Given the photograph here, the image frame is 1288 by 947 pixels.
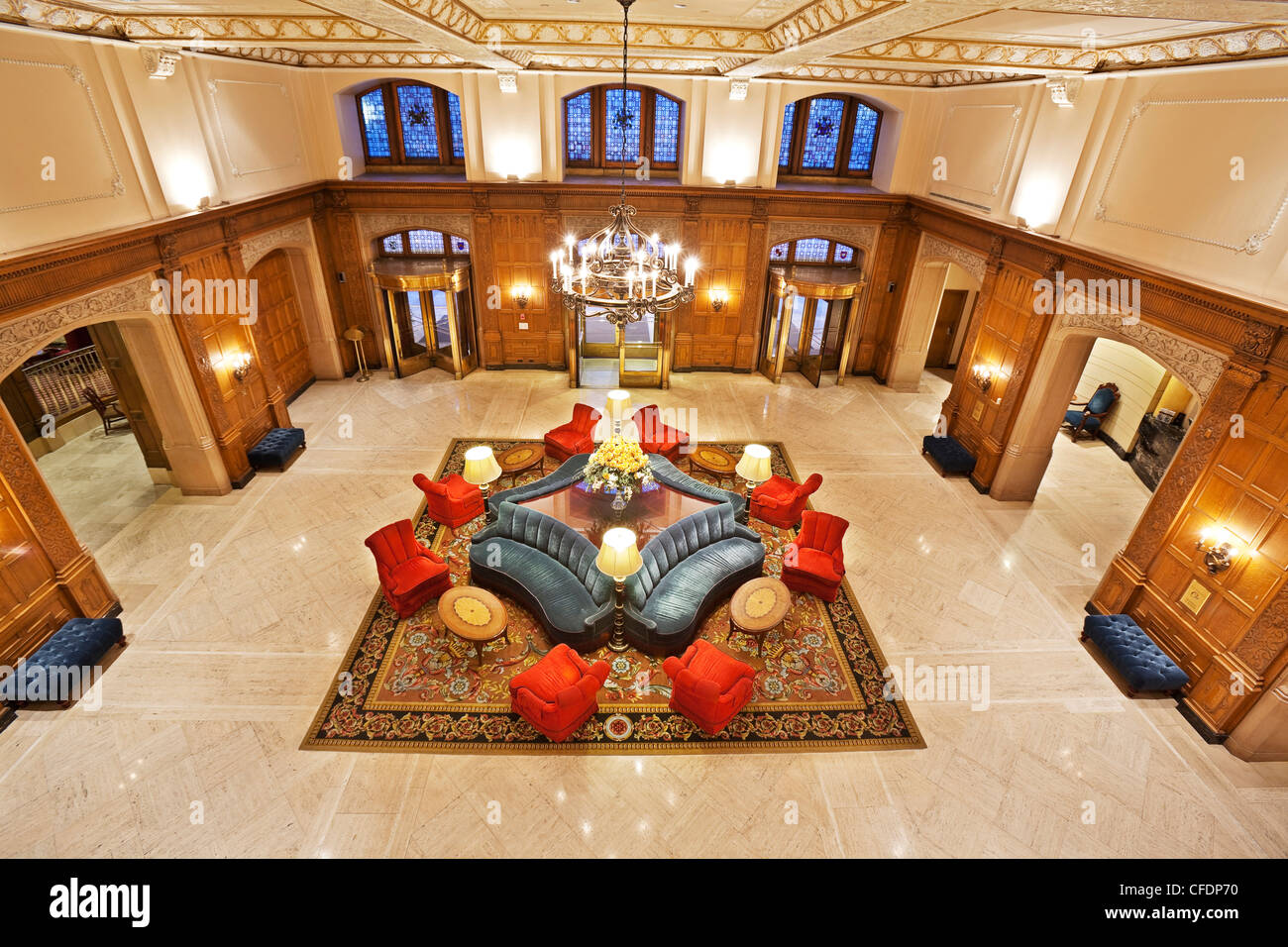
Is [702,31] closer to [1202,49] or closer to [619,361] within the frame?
[1202,49]

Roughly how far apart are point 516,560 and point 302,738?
8.97ft

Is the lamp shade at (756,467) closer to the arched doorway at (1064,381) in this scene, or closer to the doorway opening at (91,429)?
the arched doorway at (1064,381)

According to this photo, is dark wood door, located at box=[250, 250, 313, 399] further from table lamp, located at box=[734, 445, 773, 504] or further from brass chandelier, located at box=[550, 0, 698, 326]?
table lamp, located at box=[734, 445, 773, 504]

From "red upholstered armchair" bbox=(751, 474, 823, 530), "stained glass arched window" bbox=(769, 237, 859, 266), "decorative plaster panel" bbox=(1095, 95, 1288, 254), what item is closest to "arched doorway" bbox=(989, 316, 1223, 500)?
"decorative plaster panel" bbox=(1095, 95, 1288, 254)

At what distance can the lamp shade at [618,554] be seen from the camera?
5871mm

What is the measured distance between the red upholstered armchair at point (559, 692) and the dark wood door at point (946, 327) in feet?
38.0

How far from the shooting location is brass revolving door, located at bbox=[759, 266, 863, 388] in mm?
12352

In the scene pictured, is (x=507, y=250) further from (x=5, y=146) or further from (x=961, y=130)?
(x=961, y=130)

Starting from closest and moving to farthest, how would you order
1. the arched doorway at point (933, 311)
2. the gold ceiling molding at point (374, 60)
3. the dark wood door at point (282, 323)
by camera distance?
the gold ceiling molding at point (374, 60) → the dark wood door at point (282, 323) → the arched doorway at point (933, 311)

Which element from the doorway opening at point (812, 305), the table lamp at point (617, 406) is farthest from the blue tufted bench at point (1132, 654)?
the doorway opening at point (812, 305)

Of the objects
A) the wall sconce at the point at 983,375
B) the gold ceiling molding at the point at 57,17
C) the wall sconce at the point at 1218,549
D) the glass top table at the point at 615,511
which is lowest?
the glass top table at the point at 615,511

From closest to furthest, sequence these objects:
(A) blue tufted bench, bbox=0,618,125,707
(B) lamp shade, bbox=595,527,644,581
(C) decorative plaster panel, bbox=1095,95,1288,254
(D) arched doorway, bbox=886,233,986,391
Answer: (C) decorative plaster panel, bbox=1095,95,1288,254 → (B) lamp shade, bbox=595,527,644,581 → (A) blue tufted bench, bbox=0,618,125,707 → (D) arched doorway, bbox=886,233,986,391

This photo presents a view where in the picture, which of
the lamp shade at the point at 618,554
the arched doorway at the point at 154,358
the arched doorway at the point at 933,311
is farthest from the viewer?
the arched doorway at the point at 933,311

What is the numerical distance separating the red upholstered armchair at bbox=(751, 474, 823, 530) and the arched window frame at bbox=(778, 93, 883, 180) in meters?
7.09
